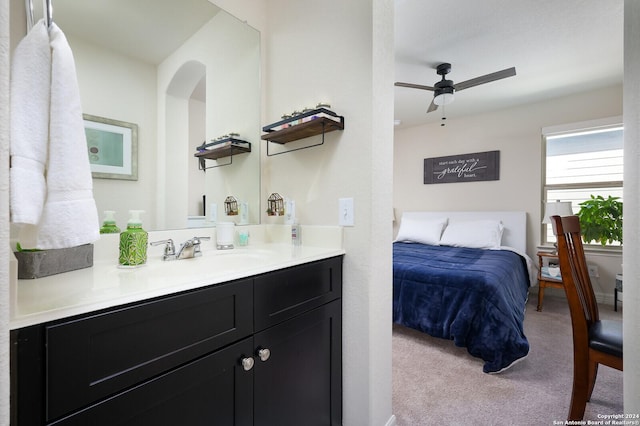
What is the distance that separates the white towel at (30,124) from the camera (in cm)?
50

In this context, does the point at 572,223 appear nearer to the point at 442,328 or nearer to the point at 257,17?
the point at 442,328

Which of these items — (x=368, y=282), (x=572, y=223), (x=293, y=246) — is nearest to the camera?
(x=368, y=282)

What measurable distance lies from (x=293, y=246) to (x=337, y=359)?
0.57 meters

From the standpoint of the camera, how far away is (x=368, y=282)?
127cm

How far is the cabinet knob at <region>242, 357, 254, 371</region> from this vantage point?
905 millimetres

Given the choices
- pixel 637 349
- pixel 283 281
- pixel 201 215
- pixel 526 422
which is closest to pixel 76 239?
pixel 283 281

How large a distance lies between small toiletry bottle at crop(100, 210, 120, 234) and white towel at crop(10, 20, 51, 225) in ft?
2.10

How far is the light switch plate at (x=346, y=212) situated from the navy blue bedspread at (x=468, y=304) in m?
1.38

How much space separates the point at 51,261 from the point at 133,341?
0.41 m

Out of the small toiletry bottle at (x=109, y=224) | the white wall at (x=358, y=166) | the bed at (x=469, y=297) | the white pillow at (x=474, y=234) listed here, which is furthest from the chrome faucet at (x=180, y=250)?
the white pillow at (x=474, y=234)

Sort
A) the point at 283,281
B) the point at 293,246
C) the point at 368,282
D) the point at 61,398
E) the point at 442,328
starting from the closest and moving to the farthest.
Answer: the point at 61,398
the point at 283,281
the point at 368,282
the point at 293,246
the point at 442,328

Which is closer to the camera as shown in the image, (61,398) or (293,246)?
(61,398)

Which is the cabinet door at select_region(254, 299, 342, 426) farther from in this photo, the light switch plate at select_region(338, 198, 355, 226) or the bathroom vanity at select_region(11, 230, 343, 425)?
the light switch plate at select_region(338, 198, 355, 226)

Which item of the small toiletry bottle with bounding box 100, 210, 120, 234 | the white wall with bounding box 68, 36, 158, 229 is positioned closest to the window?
the white wall with bounding box 68, 36, 158, 229
